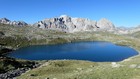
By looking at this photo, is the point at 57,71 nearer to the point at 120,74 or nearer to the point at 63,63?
the point at 63,63

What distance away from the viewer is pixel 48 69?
221 ft

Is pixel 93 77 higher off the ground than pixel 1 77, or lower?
higher

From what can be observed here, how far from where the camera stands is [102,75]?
39.3 metres

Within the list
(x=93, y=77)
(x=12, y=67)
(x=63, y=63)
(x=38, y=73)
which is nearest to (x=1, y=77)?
(x=38, y=73)

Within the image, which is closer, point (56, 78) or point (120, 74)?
point (120, 74)

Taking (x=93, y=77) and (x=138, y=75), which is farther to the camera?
(x=93, y=77)

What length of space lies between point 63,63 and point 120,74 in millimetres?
46114

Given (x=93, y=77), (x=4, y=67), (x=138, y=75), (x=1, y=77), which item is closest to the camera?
(x=138, y=75)

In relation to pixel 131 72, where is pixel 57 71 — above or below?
below

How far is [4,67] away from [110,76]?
168 ft

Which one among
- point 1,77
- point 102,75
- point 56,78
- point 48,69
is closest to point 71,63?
point 48,69

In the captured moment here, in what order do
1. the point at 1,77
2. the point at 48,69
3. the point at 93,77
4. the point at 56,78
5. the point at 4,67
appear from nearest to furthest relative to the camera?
the point at 93,77
the point at 56,78
the point at 1,77
the point at 48,69
the point at 4,67

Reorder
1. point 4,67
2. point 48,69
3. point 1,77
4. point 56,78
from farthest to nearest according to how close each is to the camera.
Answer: point 4,67
point 48,69
point 1,77
point 56,78

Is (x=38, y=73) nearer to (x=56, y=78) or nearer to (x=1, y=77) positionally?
(x=1, y=77)
